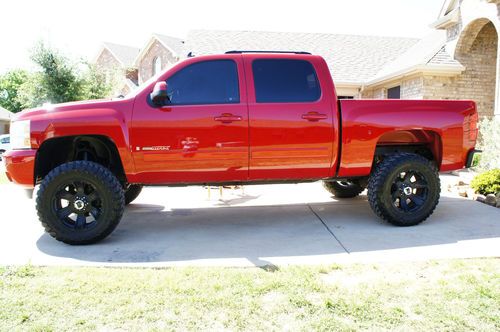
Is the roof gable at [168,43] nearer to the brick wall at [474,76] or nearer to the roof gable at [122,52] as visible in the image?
the roof gable at [122,52]

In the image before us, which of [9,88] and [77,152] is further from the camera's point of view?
[9,88]

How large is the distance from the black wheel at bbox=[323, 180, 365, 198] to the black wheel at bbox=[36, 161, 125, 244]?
149 inches

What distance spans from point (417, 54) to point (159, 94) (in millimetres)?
14938

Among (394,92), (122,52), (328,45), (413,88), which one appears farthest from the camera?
(122,52)

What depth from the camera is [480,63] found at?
1445cm

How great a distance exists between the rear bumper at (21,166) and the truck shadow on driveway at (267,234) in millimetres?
758

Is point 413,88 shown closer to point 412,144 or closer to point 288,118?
point 412,144

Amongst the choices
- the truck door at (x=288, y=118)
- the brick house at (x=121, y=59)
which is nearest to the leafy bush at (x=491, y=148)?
the truck door at (x=288, y=118)

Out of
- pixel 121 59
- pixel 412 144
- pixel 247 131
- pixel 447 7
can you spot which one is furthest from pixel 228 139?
pixel 121 59

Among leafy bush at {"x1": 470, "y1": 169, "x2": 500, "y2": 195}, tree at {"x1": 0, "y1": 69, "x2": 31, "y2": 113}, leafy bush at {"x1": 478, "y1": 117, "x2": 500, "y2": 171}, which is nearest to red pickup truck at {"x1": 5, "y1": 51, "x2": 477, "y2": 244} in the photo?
leafy bush at {"x1": 470, "y1": 169, "x2": 500, "y2": 195}

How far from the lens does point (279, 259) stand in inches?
160

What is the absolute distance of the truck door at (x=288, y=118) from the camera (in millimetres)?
4820

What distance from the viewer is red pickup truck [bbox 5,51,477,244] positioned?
177 inches

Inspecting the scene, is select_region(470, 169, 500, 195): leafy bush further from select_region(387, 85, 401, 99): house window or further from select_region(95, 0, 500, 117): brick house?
select_region(387, 85, 401, 99): house window
